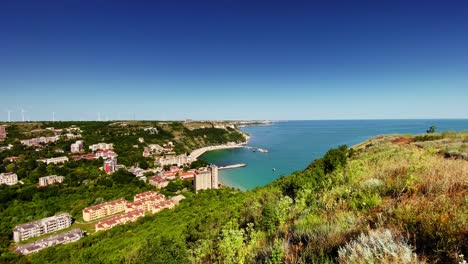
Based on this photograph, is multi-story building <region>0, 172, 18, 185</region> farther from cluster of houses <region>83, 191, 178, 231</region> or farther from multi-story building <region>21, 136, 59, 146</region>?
multi-story building <region>21, 136, 59, 146</region>

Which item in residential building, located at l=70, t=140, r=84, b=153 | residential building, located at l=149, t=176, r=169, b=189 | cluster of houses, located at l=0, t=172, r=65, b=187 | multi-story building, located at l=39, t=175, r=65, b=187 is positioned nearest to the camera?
multi-story building, located at l=39, t=175, r=65, b=187

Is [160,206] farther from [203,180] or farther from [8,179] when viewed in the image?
[8,179]

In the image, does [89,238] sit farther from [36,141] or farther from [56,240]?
[36,141]

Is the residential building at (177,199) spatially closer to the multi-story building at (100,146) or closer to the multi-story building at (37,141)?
the multi-story building at (100,146)

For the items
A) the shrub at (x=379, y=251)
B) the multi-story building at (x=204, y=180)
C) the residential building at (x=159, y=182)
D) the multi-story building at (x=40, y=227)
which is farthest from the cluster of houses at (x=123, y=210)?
the shrub at (x=379, y=251)

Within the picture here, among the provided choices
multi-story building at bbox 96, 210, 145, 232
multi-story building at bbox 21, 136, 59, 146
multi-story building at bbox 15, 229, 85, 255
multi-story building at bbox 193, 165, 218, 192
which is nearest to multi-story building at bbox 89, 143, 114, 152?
multi-story building at bbox 21, 136, 59, 146

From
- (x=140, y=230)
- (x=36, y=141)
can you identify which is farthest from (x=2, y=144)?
(x=140, y=230)

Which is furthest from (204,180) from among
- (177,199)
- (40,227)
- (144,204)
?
(40,227)
